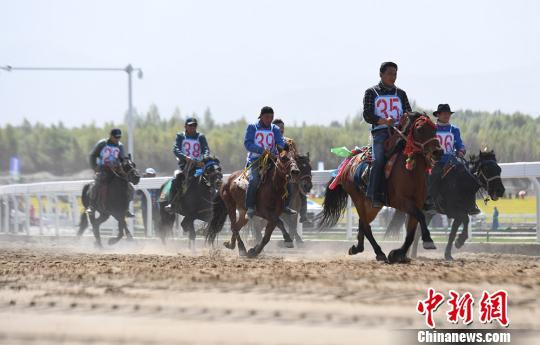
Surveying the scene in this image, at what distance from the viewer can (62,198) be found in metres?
41.2

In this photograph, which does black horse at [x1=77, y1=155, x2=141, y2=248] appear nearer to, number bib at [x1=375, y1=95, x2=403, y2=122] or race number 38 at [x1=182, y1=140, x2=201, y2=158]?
race number 38 at [x1=182, y1=140, x2=201, y2=158]

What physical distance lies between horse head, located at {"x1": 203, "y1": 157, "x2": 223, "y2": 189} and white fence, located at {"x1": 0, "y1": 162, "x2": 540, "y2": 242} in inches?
136

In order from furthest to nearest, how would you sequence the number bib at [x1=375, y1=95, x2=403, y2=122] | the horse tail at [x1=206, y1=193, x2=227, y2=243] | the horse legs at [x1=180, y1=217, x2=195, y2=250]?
the horse legs at [x1=180, y1=217, x2=195, y2=250] < the horse tail at [x1=206, y1=193, x2=227, y2=243] < the number bib at [x1=375, y1=95, x2=403, y2=122]

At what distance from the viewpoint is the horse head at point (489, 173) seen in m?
17.0

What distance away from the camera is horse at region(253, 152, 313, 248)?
16.9 m

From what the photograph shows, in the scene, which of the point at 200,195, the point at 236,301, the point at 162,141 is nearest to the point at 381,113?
the point at 236,301

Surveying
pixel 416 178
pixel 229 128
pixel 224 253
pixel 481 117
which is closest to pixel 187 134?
pixel 224 253

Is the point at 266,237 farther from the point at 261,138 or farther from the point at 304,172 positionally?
the point at 261,138

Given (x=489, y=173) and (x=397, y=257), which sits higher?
(x=489, y=173)

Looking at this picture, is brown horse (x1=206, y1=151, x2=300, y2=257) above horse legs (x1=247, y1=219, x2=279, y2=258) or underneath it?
above

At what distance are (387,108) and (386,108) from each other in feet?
0.04

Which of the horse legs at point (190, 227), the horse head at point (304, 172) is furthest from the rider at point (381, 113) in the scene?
the horse legs at point (190, 227)

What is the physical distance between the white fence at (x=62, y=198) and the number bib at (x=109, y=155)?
4.30 meters

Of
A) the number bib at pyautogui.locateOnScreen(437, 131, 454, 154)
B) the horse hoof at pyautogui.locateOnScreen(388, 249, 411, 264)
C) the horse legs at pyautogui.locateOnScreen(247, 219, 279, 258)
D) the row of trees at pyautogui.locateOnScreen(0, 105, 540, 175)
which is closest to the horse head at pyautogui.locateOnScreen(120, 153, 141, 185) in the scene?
the horse legs at pyautogui.locateOnScreen(247, 219, 279, 258)
